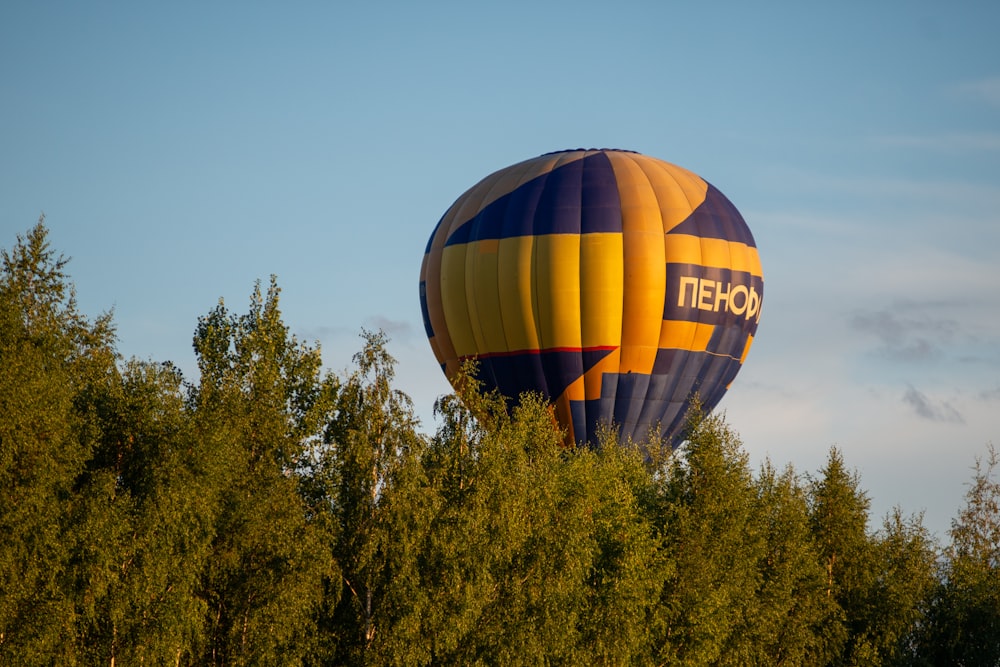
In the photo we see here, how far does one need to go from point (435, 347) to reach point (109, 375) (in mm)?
19563

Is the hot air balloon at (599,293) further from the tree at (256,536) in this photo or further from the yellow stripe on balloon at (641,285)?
the tree at (256,536)

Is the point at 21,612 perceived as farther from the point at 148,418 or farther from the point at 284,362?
the point at 284,362

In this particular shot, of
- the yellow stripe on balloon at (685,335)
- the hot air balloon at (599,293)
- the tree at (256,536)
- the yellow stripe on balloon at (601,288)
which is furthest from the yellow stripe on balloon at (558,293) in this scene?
the tree at (256,536)

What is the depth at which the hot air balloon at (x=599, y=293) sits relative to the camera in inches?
2115

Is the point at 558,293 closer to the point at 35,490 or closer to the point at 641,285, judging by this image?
the point at 641,285

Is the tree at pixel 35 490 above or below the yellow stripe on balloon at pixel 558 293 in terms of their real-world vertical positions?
below

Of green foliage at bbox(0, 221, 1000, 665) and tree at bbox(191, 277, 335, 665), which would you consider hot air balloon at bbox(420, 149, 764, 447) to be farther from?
tree at bbox(191, 277, 335, 665)

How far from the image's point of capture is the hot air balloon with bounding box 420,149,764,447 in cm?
5372

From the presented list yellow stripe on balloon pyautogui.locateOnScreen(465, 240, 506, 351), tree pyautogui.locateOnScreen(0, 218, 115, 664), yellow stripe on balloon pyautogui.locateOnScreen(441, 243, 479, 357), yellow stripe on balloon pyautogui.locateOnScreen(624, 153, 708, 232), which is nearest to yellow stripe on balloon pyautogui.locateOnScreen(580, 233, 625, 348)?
yellow stripe on balloon pyautogui.locateOnScreen(624, 153, 708, 232)

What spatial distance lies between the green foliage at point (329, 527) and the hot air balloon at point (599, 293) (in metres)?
6.26

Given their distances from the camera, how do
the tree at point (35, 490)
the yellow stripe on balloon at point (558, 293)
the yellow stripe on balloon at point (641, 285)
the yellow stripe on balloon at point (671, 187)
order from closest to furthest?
1. the tree at point (35, 490)
2. the yellow stripe on balloon at point (558, 293)
3. the yellow stripe on balloon at point (641, 285)
4. the yellow stripe on balloon at point (671, 187)

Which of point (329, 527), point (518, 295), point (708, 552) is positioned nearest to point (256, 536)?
point (329, 527)

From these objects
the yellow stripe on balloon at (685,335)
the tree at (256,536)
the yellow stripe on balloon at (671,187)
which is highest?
the yellow stripe on balloon at (671,187)

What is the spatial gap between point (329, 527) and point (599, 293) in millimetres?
16965
